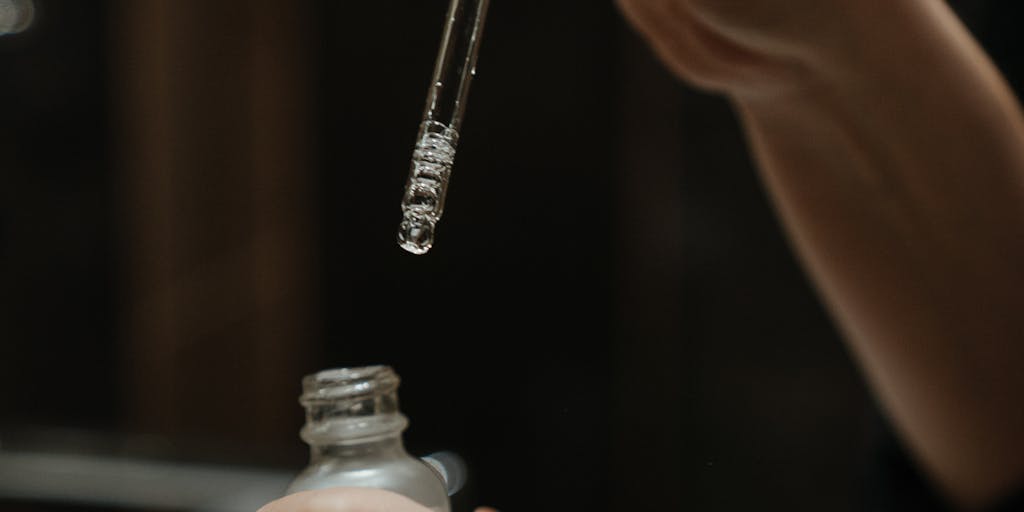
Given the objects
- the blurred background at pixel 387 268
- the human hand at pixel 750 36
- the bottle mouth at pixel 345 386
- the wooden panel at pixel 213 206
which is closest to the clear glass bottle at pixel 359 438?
the bottle mouth at pixel 345 386

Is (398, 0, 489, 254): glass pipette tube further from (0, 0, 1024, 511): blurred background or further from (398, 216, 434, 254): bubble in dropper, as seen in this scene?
(0, 0, 1024, 511): blurred background

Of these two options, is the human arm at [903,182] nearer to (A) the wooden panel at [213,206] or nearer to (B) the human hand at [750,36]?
(B) the human hand at [750,36]

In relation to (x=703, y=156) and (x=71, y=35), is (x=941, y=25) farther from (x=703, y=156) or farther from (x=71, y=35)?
(x=71, y=35)

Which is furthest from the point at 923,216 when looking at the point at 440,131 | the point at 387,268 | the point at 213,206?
the point at 213,206

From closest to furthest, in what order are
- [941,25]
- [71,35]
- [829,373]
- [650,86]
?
[941,25] < [829,373] < [650,86] < [71,35]

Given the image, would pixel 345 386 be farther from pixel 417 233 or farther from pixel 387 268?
pixel 387 268

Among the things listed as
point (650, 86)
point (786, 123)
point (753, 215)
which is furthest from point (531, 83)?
point (786, 123)
